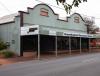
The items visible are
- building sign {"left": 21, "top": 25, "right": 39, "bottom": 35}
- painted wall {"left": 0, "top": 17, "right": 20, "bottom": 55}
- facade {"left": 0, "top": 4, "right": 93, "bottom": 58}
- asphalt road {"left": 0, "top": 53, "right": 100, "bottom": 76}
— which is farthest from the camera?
painted wall {"left": 0, "top": 17, "right": 20, "bottom": 55}

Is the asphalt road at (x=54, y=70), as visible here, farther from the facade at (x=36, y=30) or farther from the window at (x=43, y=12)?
the window at (x=43, y=12)

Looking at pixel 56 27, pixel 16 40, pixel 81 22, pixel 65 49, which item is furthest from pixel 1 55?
pixel 81 22

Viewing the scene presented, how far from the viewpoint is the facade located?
1179 inches

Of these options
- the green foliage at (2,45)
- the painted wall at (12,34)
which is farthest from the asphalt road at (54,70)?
the green foliage at (2,45)

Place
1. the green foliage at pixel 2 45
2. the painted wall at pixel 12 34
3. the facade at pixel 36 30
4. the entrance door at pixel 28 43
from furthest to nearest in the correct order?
the green foliage at pixel 2 45 → the entrance door at pixel 28 43 → the painted wall at pixel 12 34 → the facade at pixel 36 30

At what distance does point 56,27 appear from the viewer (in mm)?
37594

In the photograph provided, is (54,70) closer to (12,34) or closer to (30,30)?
(30,30)

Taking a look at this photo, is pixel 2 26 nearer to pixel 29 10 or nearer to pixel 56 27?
pixel 29 10

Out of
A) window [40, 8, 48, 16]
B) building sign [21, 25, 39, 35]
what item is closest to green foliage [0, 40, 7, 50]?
building sign [21, 25, 39, 35]

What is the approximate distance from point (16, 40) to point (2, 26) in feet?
13.7

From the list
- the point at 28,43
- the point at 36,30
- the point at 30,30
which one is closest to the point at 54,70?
the point at 36,30

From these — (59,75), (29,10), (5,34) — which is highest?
(29,10)

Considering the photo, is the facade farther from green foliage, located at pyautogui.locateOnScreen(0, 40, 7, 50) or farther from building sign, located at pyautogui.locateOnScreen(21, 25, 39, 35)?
green foliage, located at pyautogui.locateOnScreen(0, 40, 7, 50)

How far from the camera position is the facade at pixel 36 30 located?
2995 cm
